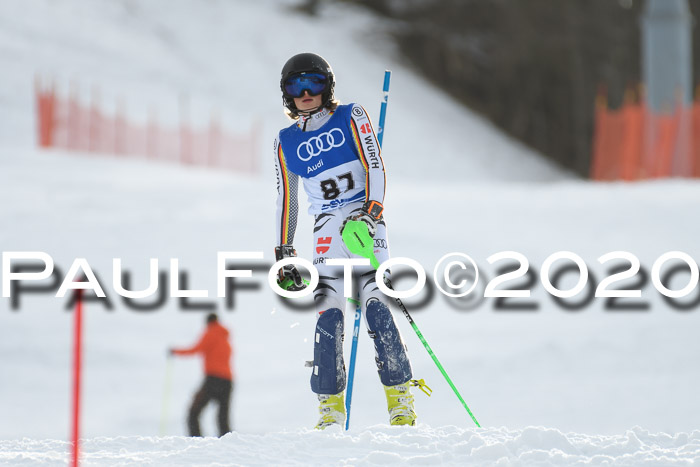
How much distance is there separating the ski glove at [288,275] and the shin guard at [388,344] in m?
0.40

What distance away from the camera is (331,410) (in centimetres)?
514

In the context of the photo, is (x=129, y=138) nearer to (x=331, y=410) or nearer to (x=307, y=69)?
(x=307, y=69)

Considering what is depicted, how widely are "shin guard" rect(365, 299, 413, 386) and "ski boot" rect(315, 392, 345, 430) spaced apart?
10.2 inches

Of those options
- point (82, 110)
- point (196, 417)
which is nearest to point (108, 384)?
point (196, 417)

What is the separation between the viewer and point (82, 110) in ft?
76.2

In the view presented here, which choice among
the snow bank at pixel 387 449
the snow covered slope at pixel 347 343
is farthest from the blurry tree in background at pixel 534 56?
the snow bank at pixel 387 449

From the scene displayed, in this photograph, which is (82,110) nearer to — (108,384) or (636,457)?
(108,384)

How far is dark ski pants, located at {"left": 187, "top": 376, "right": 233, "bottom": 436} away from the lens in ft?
23.6

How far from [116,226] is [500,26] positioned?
31.0 m

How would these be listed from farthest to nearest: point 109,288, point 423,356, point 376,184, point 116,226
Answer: point 116,226, point 109,288, point 423,356, point 376,184

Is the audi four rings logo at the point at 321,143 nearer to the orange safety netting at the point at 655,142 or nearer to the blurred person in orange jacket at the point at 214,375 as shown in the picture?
the blurred person in orange jacket at the point at 214,375

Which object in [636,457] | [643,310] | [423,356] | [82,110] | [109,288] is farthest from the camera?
[82,110]

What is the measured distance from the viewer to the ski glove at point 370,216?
495cm

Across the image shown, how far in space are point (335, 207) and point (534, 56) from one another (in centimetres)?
3762
